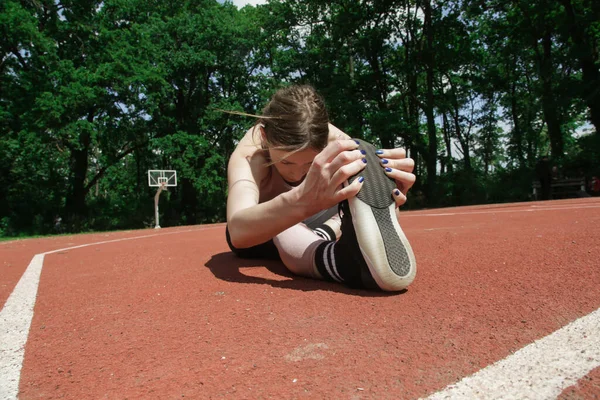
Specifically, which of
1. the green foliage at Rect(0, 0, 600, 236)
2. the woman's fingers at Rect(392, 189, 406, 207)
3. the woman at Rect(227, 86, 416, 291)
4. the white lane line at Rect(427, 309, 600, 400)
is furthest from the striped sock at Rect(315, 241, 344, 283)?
the green foliage at Rect(0, 0, 600, 236)

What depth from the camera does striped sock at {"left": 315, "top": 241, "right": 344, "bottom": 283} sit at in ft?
6.59

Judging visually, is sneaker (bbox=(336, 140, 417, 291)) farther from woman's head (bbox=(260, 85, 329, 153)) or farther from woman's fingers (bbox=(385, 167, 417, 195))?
woman's head (bbox=(260, 85, 329, 153))

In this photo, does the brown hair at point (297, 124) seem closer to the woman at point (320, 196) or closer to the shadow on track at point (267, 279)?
the woman at point (320, 196)

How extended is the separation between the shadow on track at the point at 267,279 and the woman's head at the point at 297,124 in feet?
2.33

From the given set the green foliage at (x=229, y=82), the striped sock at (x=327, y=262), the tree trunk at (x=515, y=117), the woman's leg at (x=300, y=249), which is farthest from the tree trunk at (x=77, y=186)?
the tree trunk at (x=515, y=117)

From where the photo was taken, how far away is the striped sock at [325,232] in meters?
2.57

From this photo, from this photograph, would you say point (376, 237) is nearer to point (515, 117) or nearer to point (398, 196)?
point (398, 196)

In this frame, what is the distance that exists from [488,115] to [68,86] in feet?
88.9

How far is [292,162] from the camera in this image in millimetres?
2260

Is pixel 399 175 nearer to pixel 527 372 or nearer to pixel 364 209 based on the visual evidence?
pixel 364 209

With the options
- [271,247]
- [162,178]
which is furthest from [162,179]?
[271,247]

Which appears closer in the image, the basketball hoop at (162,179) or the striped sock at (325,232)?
the striped sock at (325,232)

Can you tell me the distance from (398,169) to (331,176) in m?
0.41

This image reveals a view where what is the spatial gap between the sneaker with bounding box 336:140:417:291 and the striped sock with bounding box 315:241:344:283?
12cm
